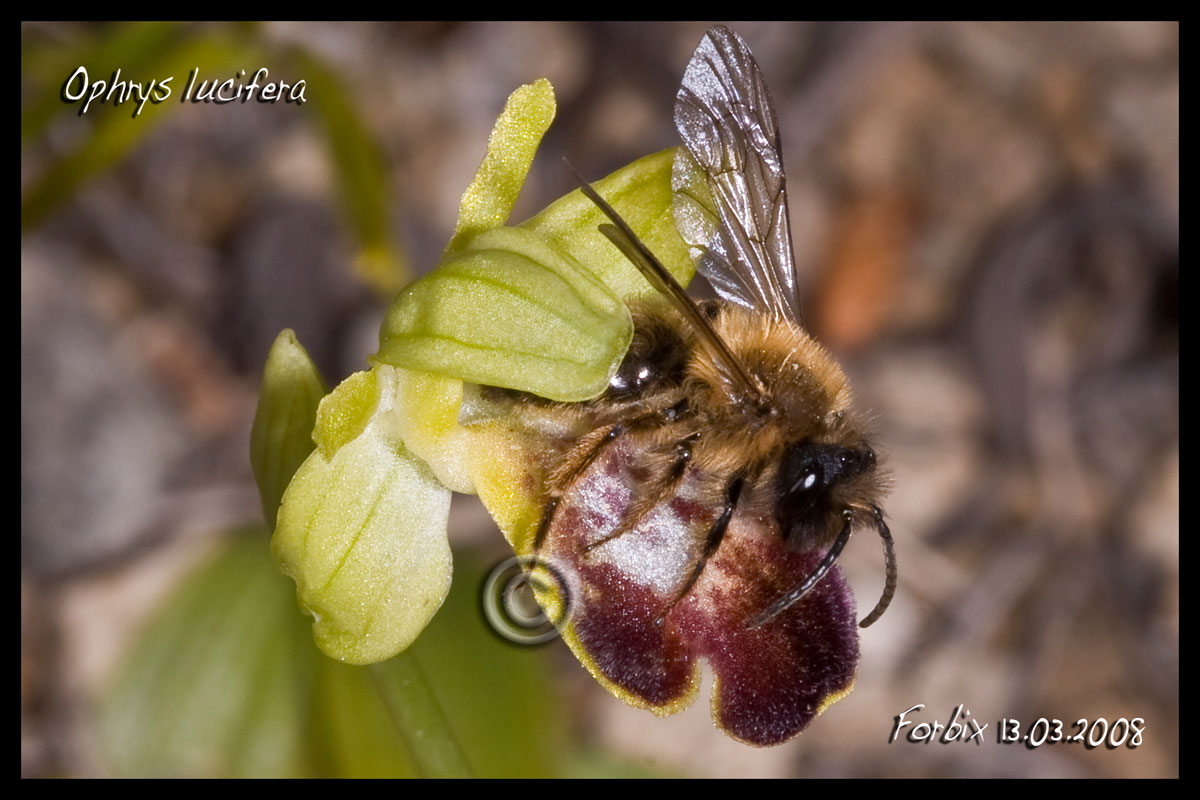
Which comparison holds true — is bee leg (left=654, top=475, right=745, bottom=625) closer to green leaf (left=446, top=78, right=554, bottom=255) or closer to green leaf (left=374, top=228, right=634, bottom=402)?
green leaf (left=374, top=228, right=634, bottom=402)

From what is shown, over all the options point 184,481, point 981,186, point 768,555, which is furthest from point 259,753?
point 981,186

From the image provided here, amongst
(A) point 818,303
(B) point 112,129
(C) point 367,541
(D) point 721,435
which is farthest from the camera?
(A) point 818,303

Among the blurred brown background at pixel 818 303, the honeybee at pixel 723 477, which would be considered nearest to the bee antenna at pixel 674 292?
the honeybee at pixel 723 477

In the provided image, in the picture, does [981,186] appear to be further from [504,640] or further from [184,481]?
[184,481]

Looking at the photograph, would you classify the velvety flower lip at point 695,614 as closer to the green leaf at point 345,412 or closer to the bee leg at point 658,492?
the bee leg at point 658,492

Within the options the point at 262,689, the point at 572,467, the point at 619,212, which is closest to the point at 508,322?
the point at 572,467

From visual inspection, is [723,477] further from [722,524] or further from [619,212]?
[619,212]

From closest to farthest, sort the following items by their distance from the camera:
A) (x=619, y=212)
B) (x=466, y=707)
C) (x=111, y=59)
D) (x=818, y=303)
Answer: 1. (x=619, y=212)
2. (x=466, y=707)
3. (x=111, y=59)
4. (x=818, y=303)
